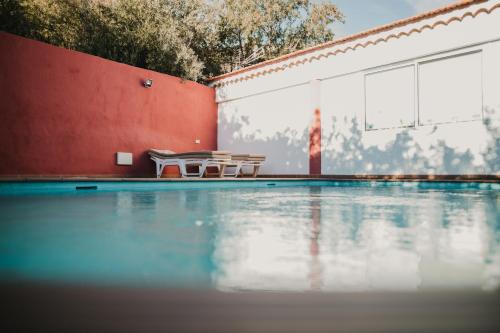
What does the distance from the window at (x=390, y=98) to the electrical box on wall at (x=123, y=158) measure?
5068mm

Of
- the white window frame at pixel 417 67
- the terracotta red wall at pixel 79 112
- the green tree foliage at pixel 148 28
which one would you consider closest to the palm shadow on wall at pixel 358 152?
the white window frame at pixel 417 67

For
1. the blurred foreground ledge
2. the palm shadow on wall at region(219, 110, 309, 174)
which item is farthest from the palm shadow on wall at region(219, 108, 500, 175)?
the blurred foreground ledge

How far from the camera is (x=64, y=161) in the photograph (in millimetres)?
6496

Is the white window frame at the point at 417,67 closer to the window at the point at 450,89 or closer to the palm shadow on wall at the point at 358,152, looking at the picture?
the window at the point at 450,89

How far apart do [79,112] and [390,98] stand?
20.3 feet

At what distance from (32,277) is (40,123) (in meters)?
6.35

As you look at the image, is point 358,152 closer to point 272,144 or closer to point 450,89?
point 450,89

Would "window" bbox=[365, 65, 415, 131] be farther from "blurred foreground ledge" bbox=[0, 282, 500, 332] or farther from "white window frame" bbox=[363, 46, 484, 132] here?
"blurred foreground ledge" bbox=[0, 282, 500, 332]

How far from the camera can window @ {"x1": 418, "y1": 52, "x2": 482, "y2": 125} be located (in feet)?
20.3

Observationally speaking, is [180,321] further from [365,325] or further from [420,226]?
[420,226]

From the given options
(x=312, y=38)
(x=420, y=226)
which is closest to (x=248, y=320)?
(x=420, y=226)

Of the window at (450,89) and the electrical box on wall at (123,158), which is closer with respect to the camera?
the window at (450,89)

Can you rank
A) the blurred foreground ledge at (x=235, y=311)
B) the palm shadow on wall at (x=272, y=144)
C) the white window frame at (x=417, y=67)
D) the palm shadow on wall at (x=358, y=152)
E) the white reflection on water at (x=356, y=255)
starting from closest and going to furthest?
the blurred foreground ledge at (x=235, y=311) → the white reflection on water at (x=356, y=255) → the palm shadow on wall at (x=358, y=152) → the white window frame at (x=417, y=67) → the palm shadow on wall at (x=272, y=144)

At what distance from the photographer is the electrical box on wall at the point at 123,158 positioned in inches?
291
